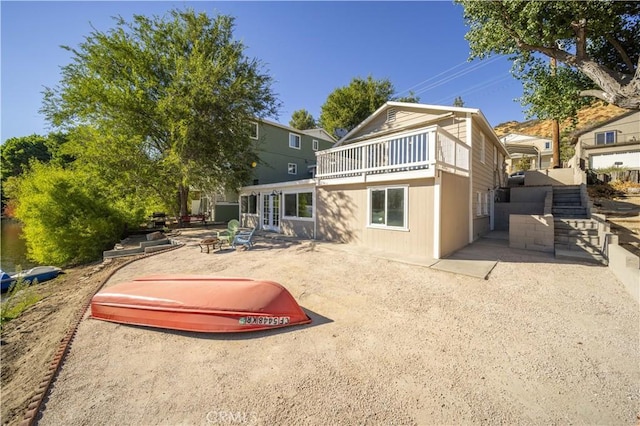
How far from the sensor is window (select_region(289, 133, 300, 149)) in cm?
1936

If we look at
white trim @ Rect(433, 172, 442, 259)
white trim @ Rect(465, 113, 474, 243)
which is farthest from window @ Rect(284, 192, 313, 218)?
white trim @ Rect(465, 113, 474, 243)

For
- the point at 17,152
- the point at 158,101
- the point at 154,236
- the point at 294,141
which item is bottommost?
the point at 154,236

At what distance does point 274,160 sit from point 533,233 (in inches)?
619

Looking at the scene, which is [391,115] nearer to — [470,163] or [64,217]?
[470,163]

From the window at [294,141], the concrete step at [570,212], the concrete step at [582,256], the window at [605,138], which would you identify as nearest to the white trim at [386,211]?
the concrete step at [582,256]

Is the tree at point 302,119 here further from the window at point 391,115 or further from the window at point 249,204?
the window at point 391,115

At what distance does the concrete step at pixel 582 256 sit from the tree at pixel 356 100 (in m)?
21.6

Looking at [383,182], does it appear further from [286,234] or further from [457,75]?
[457,75]

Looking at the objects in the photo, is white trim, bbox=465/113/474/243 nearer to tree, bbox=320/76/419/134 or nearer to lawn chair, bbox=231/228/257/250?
lawn chair, bbox=231/228/257/250

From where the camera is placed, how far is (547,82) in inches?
303

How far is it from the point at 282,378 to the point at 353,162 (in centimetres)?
725

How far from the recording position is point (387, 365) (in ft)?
8.59

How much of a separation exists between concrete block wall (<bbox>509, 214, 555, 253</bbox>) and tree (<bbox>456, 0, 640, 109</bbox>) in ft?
11.5

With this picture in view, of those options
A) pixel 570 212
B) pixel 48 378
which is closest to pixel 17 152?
pixel 48 378
